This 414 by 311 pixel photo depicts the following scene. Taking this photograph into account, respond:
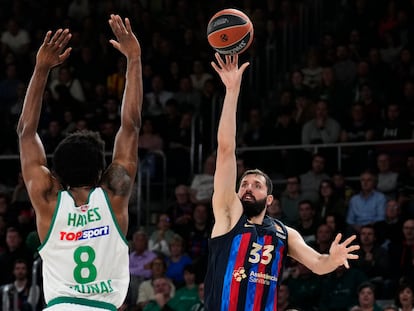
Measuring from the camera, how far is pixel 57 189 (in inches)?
243

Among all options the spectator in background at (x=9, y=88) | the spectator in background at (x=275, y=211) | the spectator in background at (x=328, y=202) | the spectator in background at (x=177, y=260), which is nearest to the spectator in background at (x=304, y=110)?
the spectator in background at (x=328, y=202)

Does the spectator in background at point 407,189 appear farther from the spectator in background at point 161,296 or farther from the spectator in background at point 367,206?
the spectator in background at point 161,296

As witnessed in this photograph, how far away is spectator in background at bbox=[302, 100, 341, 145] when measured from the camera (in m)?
16.8

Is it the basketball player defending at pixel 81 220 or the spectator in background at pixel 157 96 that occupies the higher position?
the spectator in background at pixel 157 96

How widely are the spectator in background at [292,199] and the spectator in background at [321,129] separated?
3.84ft

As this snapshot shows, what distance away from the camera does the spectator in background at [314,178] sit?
1599 centimetres

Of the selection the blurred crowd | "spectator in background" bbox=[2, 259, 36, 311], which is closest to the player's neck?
the blurred crowd

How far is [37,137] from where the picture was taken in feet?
20.8

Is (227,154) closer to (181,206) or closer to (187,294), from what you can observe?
(187,294)

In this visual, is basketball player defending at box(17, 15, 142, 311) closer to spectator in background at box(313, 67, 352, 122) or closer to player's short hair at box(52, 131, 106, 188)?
player's short hair at box(52, 131, 106, 188)

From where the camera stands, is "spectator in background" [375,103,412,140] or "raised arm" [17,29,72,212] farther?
"spectator in background" [375,103,412,140]

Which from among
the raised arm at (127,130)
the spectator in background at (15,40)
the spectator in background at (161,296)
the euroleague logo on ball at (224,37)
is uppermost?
the spectator in background at (15,40)

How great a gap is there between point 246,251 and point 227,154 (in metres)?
0.87

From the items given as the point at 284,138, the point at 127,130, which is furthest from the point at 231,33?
the point at 284,138
